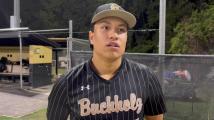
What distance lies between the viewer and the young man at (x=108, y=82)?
2740mm

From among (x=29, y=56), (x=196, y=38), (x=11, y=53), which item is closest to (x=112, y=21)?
(x=196, y=38)

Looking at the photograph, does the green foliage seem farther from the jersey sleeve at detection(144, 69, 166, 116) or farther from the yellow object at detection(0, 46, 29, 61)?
the jersey sleeve at detection(144, 69, 166, 116)

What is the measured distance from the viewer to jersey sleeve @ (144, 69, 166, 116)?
2936 mm

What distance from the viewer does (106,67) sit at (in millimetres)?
2822

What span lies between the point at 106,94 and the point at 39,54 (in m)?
15.9

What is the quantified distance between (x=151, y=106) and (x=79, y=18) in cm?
3938

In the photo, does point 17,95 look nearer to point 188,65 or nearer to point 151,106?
point 188,65

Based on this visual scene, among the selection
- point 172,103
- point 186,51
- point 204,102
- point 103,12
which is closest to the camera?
point 103,12

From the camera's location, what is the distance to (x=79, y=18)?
138 feet

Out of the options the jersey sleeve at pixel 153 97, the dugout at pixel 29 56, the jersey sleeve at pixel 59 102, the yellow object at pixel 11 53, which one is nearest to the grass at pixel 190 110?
the jersey sleeve at pixel 153 97

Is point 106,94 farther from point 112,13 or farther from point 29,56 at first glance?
point 29,56

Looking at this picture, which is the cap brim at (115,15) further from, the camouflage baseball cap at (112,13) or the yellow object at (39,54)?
the yellow object at (39,54)

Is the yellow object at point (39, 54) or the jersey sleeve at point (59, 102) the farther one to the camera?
the yellow object at point (39, 54)

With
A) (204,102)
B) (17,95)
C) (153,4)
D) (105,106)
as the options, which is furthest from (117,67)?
(153,4)
